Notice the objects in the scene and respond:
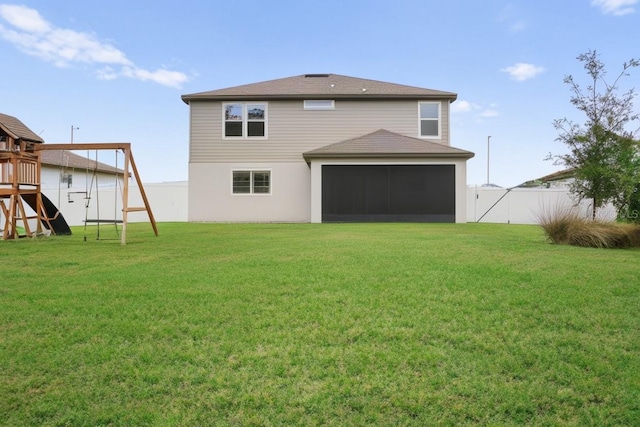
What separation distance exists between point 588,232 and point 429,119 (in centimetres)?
1213

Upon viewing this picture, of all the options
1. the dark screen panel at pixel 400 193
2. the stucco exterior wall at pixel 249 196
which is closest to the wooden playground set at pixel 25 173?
the stucco exterior wall at pixel 249 196

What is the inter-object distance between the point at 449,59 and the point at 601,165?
7.71m

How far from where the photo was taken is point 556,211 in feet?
36.0

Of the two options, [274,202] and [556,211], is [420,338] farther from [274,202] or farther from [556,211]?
[274,202]

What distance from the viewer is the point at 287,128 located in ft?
68.7

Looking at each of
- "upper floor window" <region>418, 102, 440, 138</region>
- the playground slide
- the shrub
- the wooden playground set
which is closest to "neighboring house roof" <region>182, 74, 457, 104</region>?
"upper floor window" <region>418, 102, 440, 138</region>

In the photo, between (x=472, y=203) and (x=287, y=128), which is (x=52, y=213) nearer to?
(x=287, y=128)

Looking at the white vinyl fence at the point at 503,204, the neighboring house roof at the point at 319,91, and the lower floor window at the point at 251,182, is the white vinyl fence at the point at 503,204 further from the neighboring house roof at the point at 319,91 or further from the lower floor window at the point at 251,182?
the lower floor window at the point at 251,182

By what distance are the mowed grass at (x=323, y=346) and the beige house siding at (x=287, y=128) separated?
14.9 metres

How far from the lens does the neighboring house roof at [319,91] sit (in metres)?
20.6

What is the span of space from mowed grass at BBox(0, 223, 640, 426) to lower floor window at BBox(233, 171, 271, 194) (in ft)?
47.8

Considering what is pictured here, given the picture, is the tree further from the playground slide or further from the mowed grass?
the playground slide

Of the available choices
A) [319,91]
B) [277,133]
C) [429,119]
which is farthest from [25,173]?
[429,119]

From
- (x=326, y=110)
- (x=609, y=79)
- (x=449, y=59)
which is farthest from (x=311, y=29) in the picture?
(x=609, y=79)
